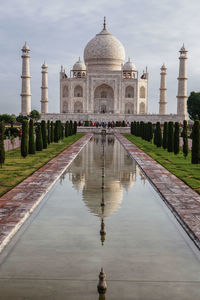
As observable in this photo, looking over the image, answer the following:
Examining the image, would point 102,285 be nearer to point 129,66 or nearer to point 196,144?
point 196,144

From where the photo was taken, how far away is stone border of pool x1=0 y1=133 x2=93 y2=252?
15.0 ft

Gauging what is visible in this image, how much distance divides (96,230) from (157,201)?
1927 mm

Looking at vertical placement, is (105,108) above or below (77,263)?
above

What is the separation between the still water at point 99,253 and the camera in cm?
311

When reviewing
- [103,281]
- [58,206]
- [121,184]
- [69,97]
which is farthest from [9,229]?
[69,97]

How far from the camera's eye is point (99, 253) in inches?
151

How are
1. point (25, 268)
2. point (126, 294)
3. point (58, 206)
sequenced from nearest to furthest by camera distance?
1. point (126, 294)
2. point (25, 268)
3. point (58, 206)

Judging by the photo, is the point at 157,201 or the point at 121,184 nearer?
the point at 157,201

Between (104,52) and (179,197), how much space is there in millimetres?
41727

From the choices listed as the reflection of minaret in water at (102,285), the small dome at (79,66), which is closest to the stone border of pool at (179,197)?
the reflection of minaret in water at (102,285)

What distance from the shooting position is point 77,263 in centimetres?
358

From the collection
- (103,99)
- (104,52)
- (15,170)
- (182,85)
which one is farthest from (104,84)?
(15,170)

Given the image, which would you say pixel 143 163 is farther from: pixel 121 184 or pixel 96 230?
pixel 96 230

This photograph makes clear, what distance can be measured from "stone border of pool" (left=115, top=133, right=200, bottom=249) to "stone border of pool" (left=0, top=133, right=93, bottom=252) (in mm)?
2046
